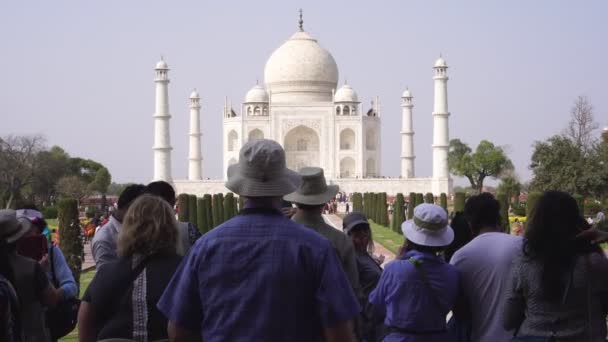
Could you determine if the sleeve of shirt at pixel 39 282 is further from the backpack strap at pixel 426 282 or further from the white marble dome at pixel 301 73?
the white marble dome at pixel 301 73

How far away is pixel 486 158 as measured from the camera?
4341cm

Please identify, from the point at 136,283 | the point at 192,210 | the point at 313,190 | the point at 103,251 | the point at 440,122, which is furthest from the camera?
the point at 440,122

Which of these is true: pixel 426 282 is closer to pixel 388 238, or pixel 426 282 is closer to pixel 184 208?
pixel 388 238

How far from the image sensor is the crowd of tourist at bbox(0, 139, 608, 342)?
2.46 metres

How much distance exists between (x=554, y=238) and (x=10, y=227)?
2.04 meters

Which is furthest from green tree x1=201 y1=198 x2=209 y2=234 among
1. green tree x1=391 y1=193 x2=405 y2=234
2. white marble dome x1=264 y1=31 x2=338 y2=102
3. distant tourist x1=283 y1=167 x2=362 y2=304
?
white marble dome x1=264 y1=31 x2=338 y2=102

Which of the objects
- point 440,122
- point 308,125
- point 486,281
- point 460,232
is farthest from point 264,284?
point 308,125

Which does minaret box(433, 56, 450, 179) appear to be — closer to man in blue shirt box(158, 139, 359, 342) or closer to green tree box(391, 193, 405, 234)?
green tree box(391, 193, 405, 234)

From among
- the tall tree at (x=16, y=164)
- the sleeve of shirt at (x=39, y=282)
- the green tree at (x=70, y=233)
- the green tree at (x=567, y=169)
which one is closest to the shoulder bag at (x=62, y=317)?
the sleeve of shirt at (x=39, y=282)

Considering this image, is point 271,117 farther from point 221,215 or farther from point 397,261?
point 397,261

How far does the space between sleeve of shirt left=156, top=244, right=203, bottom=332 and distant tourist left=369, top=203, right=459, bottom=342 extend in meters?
1.01

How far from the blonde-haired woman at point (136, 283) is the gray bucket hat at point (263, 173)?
54 centimetres

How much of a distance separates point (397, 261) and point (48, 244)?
1.60 metres

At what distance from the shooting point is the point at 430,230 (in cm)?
353
